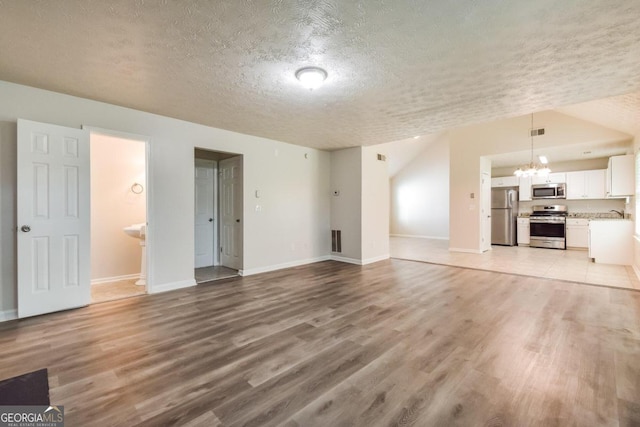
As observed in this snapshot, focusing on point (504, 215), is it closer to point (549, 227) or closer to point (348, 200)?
point (549, 227)

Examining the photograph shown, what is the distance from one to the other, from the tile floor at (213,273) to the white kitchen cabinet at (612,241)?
7.24 metres

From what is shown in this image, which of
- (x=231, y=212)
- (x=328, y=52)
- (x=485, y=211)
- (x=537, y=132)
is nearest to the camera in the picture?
(x=328, y=52)

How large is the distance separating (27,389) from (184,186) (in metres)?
2.87

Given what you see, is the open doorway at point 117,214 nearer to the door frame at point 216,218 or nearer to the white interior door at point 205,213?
the white interior door at point 205,213

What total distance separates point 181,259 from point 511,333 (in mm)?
4199

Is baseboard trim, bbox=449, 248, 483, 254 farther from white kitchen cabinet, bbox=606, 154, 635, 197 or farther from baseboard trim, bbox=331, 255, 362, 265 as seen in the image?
baseboard trim, bbox=331, 255, 362, 265

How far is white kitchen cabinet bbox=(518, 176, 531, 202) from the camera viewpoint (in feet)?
26.6

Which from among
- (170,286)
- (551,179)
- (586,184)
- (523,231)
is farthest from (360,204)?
Answer: (586,184)

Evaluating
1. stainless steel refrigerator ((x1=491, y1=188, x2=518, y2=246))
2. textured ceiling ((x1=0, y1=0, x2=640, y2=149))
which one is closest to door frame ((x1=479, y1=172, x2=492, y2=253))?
stainless steel refrigerator ((x1=491, y1=188, x2=518, y2=246))

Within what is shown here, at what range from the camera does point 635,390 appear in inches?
69.9

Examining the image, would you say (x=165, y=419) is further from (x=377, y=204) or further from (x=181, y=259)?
(x=377, y=204)

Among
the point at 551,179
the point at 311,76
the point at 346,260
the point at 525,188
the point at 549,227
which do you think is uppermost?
the point at 311,76

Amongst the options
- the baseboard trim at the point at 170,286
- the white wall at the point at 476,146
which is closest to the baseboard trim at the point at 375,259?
the white wall at the point at 476,146

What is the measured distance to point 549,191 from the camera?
25.3ft
